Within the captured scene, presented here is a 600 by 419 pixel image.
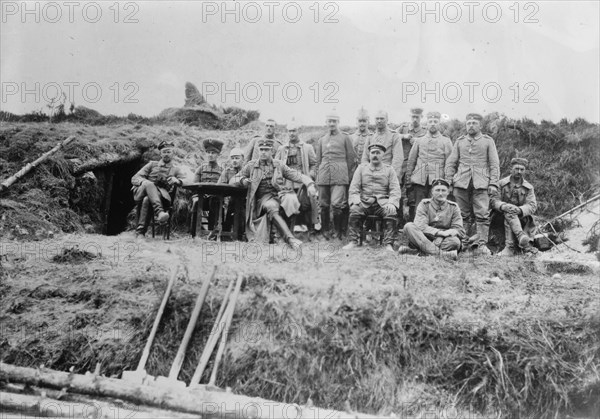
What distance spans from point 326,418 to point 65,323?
2.96m

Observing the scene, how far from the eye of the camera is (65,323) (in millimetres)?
5824

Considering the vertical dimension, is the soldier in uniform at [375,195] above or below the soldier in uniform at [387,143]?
below

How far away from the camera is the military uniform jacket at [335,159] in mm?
8914

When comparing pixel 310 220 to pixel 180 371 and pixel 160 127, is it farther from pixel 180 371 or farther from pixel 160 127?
pixel 160 127

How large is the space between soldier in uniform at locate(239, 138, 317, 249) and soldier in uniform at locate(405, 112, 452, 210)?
160 centimetres

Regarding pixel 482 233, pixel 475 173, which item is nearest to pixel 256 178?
pixel 475 173

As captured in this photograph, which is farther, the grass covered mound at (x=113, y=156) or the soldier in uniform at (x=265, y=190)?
Answer: the grass covered mound at (x=113, y=156)

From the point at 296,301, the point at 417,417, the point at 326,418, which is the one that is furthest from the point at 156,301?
the point at 417,417

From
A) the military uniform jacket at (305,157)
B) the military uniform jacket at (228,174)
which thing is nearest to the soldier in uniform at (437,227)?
the military uniform jacket at (305,157)

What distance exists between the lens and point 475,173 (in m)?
8.24

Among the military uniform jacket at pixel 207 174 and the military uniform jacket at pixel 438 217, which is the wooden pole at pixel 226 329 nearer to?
the military uniform jacket at pixel 438 217

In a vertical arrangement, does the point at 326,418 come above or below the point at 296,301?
below

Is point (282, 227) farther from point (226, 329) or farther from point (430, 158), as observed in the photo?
point (226, 329)

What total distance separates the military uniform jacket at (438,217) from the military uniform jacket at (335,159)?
5.65ft
